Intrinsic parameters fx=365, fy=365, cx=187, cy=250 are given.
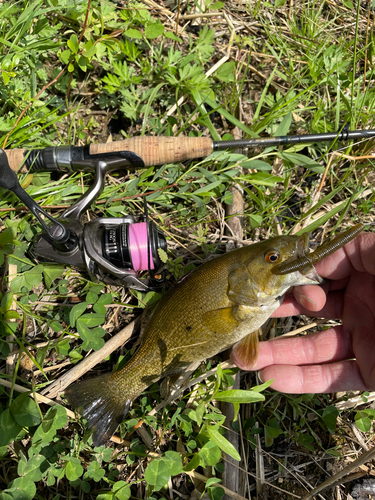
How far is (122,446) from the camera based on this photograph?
331cm

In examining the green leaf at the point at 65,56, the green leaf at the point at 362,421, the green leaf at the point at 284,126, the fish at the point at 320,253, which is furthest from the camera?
the green leaf at the point at 284,126

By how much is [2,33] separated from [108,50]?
1020 mm

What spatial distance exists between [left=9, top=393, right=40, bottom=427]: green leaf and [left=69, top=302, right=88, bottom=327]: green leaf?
683mm

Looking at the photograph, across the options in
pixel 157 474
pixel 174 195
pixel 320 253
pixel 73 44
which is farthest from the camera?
pixel 174 195

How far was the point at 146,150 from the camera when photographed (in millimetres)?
3555

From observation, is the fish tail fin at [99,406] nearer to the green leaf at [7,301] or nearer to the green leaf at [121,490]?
the green leaf at [121,490]

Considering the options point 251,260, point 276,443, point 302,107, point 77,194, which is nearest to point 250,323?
point 251,260

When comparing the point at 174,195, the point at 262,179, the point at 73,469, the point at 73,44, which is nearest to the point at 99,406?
the point at 73,469

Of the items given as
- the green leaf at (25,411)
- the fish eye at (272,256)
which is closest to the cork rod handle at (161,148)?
the fish eye at (272,256)

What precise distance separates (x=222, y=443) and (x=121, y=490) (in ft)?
3.13

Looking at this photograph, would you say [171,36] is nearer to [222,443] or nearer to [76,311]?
[76,311]

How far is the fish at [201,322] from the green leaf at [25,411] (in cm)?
28

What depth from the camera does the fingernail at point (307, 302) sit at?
10.2ft

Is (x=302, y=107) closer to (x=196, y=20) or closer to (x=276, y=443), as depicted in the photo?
(x=196, y=20)
